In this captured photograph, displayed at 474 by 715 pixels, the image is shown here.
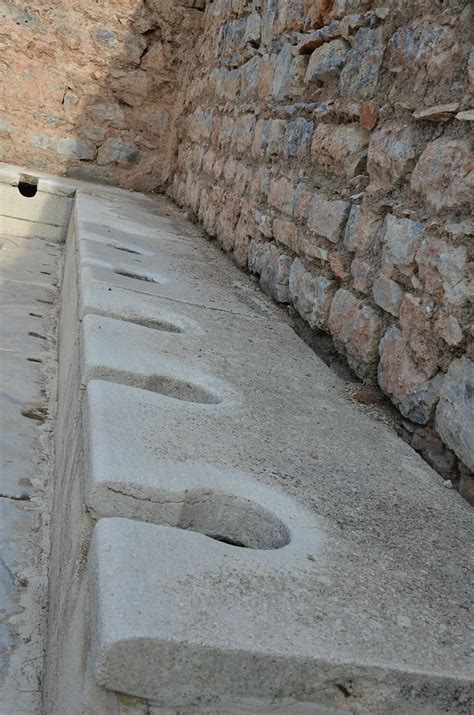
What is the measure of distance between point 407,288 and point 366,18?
4.38 feet

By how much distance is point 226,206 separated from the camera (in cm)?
536

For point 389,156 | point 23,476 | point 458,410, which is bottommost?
point 23,476

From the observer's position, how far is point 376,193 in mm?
2850

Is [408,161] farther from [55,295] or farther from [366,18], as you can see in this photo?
[55,295]

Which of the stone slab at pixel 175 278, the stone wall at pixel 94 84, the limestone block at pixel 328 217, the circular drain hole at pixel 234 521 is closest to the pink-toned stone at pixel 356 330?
the limestone block at pixel 328 217

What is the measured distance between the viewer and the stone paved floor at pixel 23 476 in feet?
5.63

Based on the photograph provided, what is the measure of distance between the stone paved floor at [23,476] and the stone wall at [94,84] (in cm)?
353

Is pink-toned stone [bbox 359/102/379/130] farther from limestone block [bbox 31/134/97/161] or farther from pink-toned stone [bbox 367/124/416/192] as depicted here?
limestone block [bbox 31/134/97/161]

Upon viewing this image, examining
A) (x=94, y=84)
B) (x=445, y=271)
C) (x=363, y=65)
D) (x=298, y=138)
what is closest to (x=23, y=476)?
(x=445, y=271)

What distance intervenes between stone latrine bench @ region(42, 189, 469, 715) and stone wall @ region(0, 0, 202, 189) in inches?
227

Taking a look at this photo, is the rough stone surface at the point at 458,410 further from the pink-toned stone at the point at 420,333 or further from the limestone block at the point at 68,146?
the limestone block at the point at 68,146

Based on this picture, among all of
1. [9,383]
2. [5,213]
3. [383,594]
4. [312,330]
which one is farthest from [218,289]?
[5,213]

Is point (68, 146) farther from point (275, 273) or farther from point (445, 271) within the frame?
point (445, 271)

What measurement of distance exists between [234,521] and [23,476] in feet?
3.55
